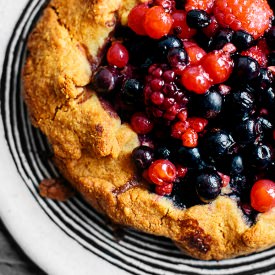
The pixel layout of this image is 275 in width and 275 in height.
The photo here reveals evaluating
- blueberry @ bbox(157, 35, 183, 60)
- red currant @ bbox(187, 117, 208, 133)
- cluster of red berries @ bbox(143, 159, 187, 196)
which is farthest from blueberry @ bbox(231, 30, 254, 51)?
cluster of red berries @ bbox(143, 159, 187, 196)

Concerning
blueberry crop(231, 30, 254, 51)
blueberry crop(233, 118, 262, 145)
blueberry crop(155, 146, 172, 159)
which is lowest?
blueberry crop(155, 146, 172, 159)

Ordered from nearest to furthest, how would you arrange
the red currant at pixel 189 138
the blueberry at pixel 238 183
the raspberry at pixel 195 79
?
1. the raspberry at pixel 195 79
2. the red currant at pixel 189 138
3. the blueberry at pixel 238 183

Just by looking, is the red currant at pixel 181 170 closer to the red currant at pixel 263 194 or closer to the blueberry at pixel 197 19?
the red currant at pixel 263 194

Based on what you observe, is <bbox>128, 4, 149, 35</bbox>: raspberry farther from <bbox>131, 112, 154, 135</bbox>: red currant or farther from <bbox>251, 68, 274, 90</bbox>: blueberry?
<bbox>251, 68, 274, 90</bbox>: blueberry

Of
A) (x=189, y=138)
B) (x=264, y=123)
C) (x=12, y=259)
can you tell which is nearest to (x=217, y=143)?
(x=189, y=138)

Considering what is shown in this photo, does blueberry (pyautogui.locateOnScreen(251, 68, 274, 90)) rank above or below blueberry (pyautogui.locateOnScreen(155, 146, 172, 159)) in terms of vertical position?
above

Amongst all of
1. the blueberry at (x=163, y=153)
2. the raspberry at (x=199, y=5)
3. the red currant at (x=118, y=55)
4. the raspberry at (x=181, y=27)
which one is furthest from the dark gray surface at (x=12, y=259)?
the raspberry at (x=199, y=5)

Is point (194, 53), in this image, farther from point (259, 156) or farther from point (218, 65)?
point (259, 156)
